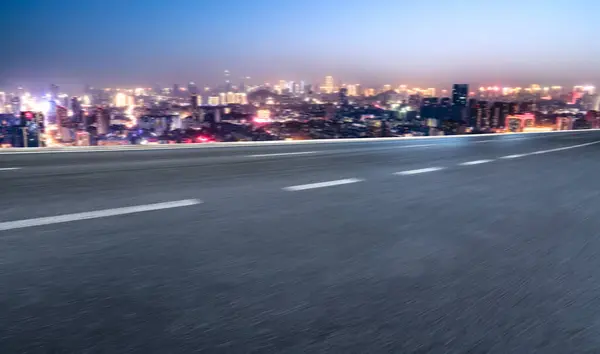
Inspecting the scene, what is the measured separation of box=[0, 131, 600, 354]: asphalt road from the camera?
164 centimetres

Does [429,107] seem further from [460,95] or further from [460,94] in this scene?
[460,94]

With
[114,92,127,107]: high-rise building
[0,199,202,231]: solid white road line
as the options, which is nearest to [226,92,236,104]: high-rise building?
[114,92,127,107]: high-rise building

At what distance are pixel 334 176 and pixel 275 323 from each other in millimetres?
4752

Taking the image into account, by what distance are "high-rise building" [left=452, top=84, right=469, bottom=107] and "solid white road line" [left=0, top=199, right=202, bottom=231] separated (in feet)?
247

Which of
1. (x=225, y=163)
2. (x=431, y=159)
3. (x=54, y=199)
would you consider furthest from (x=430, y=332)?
(x=431, y=159)

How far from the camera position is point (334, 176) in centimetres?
643

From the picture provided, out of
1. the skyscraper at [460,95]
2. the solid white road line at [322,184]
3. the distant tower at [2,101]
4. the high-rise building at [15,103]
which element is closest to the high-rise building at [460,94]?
the skyscraper at [460,95]

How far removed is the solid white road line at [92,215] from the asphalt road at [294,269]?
21mm

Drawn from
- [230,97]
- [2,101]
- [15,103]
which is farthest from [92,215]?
[230,97]

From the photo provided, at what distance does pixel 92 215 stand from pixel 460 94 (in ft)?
277

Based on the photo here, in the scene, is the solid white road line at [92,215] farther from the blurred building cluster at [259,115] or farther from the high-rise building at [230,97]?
the high-rise building at [230,97]

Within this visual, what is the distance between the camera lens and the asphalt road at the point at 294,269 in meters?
1.64

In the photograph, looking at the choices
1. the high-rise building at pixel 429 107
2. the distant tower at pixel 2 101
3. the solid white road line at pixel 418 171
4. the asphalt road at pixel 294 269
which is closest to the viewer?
the asphalt road at pixel 294 269

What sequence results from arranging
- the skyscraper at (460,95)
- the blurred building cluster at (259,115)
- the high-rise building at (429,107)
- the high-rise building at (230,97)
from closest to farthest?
the blurred building cluster at (259,115) → the high-rise building at (429,107) → the skyscraper at (460,95) → the high-rise building at (230,97)
